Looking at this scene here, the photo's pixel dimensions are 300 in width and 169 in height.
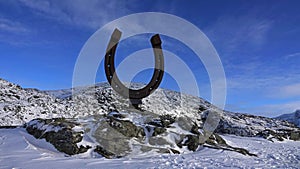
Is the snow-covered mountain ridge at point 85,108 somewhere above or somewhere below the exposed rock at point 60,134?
above

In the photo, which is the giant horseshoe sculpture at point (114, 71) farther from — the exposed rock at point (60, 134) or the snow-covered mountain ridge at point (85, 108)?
the exposed rock at point (60, 134)

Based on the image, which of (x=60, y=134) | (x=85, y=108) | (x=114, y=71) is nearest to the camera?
(x=60, y=134)

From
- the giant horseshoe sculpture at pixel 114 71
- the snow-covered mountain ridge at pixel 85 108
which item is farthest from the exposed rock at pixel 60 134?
the snow-covered mountain ridge at pixel 85 108

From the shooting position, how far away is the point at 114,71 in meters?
12.8

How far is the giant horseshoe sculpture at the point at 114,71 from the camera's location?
12.7m

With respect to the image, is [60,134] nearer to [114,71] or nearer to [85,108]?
[114,71]

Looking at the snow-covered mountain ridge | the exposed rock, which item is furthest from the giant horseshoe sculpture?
the exposed rock

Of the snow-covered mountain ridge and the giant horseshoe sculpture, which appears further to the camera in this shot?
the snow-covered mountain ridge

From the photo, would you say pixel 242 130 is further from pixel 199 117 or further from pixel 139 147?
pixel 139 147

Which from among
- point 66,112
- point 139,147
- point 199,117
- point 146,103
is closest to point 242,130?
point 199,117

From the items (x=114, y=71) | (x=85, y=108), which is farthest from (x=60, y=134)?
(x=85, y=108)

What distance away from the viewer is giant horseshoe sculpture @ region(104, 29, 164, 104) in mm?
12664

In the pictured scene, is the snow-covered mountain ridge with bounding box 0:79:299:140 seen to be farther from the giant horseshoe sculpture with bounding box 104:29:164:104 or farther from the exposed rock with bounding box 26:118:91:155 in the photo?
the exposed rock with bounding box 26:118:91:155

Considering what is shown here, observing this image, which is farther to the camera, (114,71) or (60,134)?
(114,71)
